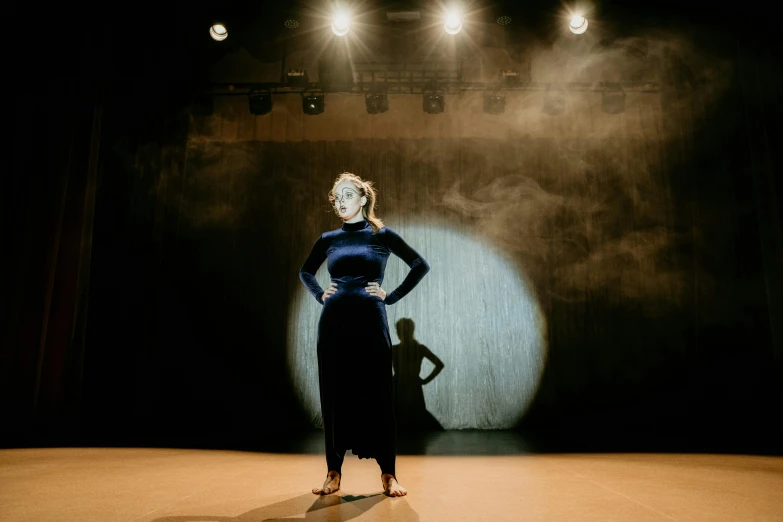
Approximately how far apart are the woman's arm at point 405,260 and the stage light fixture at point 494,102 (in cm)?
365

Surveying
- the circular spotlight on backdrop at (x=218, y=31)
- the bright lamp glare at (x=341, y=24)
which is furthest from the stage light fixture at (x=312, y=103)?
the circular spotlight on backdrop at (x=218, y=31)

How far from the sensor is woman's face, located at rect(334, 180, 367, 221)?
6.23 feet

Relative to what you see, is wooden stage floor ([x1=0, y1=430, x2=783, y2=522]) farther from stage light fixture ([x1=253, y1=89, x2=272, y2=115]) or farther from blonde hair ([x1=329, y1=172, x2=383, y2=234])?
stage light fixture ([x1=253, y1=89, x2=272, y2=115])

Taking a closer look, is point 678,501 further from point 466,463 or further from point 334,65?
point 334,65

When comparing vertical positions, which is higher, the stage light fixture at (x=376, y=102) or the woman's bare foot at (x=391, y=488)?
the stage light fixture at (x=376, y=102)

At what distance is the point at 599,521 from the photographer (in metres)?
1.47

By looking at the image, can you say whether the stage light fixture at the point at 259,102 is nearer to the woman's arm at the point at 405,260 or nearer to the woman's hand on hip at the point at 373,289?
the woman's arm at the point at 405,260

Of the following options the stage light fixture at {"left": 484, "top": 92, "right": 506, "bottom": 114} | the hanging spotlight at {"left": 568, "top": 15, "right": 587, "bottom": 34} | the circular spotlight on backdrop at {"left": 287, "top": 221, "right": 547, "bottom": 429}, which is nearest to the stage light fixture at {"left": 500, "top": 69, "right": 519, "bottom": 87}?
the stage light fixture at {"left": 484, "top": 92, "right": 506, "bottom": 114}

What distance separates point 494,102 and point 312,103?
1.96m

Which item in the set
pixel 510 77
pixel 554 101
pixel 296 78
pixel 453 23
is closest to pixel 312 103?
pixel 296 78

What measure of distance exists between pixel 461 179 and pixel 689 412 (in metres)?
3.37

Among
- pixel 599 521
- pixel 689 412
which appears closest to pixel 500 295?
pixel 689 412

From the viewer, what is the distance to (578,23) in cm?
465

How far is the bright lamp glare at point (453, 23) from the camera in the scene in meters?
4.48
